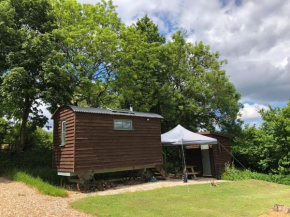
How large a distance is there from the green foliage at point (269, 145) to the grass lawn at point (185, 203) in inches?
208

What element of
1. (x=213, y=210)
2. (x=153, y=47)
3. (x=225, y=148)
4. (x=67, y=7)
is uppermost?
(x=67, y=7)

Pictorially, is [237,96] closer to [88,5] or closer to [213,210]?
[88,5]

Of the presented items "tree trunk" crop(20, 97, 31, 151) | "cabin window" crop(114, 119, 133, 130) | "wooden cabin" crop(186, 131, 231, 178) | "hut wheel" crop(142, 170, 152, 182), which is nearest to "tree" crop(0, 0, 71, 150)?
"tree trunk" crop(20, 97, 31, 151)

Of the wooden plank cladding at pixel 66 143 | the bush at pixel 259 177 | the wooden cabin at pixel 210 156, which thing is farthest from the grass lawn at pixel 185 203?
the wooden cabin at pixel 210 156

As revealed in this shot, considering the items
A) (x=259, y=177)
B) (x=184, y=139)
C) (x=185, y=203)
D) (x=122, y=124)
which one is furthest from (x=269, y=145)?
(x=185, y=203)

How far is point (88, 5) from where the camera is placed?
62.1ft

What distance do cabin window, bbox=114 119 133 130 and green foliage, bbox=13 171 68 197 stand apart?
3.86m

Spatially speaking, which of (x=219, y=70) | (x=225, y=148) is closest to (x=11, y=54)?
(x=225, y=148)

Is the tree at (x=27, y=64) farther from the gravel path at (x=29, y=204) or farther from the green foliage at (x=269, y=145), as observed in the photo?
the green foliage at (x=269, y=145)

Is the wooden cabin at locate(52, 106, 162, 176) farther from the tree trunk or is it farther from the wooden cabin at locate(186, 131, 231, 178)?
the tree trunk

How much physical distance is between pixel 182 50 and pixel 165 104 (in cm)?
569

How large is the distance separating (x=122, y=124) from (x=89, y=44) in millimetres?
7994

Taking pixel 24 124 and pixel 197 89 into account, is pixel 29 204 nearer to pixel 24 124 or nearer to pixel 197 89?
pixel 24 124

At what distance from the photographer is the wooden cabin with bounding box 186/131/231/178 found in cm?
1471
